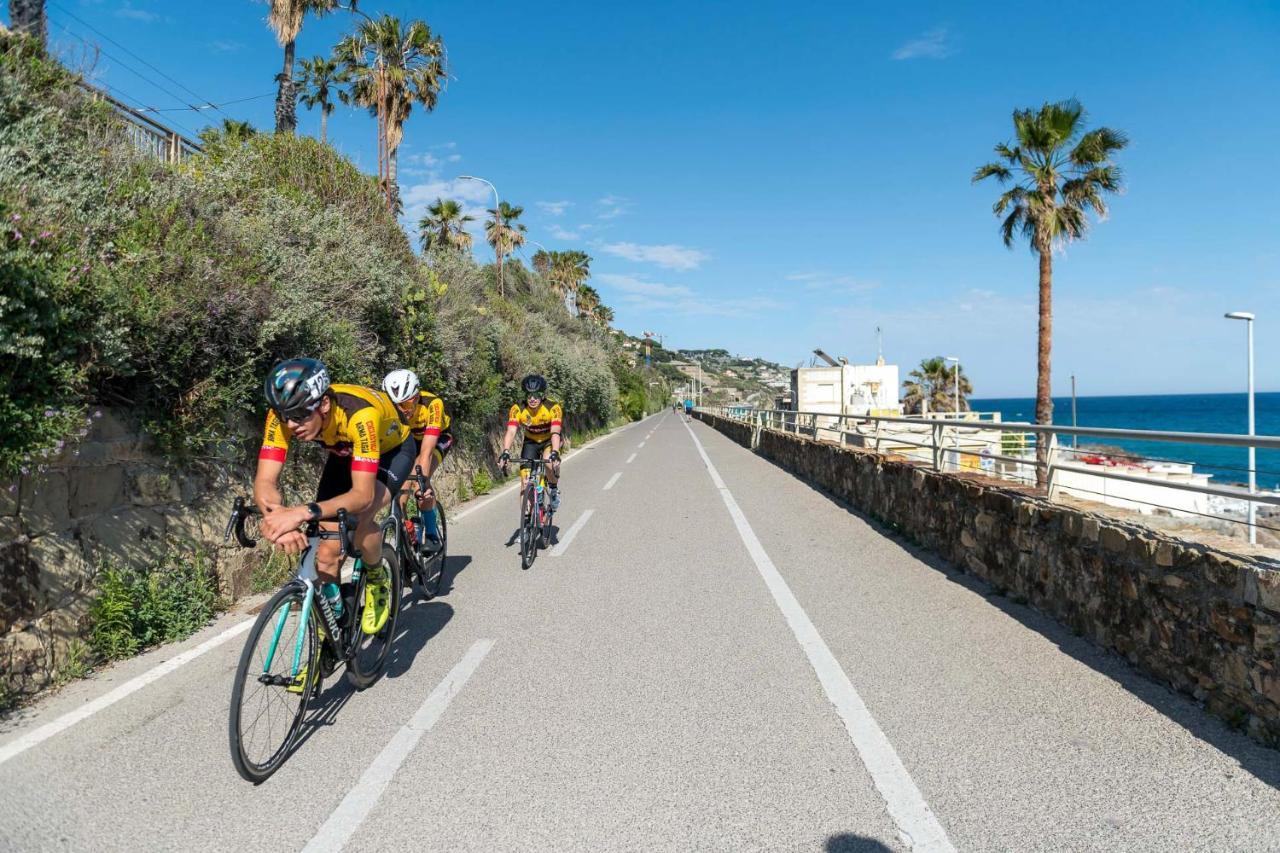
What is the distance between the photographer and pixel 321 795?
3.19 metres

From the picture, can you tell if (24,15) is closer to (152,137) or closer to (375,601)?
(152,137)

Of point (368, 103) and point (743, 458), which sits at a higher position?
point (368, 103)

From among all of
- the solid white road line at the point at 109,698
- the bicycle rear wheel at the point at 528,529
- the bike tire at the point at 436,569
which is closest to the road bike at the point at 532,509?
the bicycle rear wheel at the point at 528,529

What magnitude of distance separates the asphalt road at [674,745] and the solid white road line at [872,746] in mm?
14

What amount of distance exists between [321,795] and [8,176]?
4.45 meters

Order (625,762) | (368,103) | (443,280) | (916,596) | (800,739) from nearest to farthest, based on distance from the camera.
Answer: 1. (625,762)
2. (800,739)
3. (916,596)
4. (443,280)
5. (368,103)

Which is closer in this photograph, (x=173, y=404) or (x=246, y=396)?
(x=173, y=404)

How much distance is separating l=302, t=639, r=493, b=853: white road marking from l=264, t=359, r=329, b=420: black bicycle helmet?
169 cm

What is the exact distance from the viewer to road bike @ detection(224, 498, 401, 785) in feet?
10.8

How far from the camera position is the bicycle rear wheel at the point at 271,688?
325 cm

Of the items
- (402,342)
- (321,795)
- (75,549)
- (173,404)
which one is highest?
(402,342)

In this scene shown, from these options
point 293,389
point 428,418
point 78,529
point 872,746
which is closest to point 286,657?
point 293,389

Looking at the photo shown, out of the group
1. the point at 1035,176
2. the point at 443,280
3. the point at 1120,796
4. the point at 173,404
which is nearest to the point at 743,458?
the point at 443,280

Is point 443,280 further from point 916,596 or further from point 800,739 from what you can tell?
point 800,739
